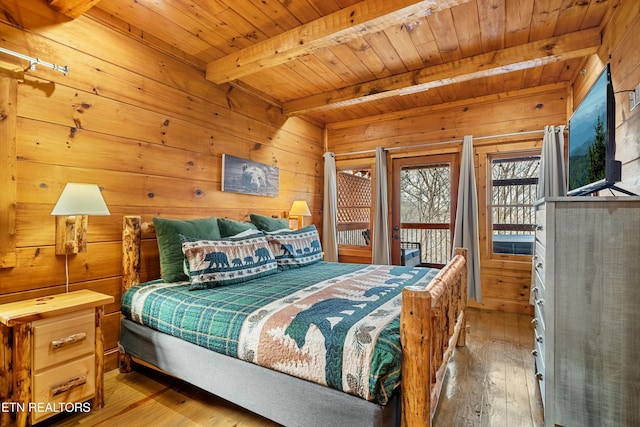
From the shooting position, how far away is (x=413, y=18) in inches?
74.1

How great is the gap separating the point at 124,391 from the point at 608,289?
9.01 ft

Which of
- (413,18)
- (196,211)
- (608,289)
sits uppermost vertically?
(413,18)

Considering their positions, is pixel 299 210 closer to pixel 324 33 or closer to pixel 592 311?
pixel 324 33

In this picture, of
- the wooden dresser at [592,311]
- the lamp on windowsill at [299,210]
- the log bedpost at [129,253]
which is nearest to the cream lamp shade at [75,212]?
the log bedpost at [129,253]

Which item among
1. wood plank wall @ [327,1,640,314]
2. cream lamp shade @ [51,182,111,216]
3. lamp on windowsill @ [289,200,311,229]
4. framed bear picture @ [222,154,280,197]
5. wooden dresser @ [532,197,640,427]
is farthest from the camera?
lamp on windowsill @ [289,200,311,229]

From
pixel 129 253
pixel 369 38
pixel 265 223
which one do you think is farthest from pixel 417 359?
pixel 369 38

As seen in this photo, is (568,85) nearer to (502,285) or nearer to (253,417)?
(502,285)

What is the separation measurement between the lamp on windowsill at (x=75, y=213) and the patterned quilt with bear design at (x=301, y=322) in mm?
466

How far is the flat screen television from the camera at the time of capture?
58.0 inches

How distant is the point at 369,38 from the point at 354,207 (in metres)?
2.67

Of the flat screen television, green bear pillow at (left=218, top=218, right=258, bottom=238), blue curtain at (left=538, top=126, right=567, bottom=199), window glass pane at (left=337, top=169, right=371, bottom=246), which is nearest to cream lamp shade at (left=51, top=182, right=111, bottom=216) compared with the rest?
green bear pillow at (left=218, top=218, right=258, bottom=238)

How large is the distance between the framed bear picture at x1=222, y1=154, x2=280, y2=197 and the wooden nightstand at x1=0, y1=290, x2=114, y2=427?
1616 mm

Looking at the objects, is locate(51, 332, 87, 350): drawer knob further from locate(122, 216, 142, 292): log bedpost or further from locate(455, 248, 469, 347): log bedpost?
locate(455, 248, 469, 347): log bedpost

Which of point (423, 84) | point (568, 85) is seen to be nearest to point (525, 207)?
point (568, 85)
